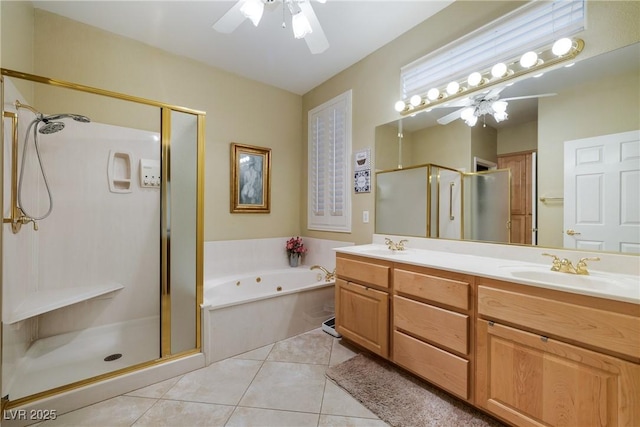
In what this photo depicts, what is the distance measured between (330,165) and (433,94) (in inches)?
52.2

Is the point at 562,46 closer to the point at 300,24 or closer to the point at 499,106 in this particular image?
the point at 499,106

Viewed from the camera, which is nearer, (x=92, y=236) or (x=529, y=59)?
(x=529, y=59)

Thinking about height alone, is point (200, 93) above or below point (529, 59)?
above

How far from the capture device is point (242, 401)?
5.13 feet

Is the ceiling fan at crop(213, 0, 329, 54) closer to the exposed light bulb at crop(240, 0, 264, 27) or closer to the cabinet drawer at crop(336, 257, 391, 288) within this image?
the exposed light bulb at crop(240, 0, 264, 27)

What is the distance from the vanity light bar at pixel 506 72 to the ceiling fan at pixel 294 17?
3.22 feet

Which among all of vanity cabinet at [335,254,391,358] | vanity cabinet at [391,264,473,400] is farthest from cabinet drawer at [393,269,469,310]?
vanity cabinet at [335,254,391,358]

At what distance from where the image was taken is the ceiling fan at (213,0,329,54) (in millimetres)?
1497

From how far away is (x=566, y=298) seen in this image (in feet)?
3.56

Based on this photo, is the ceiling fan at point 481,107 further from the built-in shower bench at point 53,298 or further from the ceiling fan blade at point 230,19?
the built-in shower bench at point 53,298

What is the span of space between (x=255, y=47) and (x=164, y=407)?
2925 mm

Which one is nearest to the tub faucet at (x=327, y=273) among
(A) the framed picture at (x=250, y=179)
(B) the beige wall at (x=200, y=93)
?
(B) the beige wall at (x=200, y=93)

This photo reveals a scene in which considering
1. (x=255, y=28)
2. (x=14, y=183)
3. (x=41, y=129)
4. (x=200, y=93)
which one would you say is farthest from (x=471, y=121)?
(x=41, y=129)

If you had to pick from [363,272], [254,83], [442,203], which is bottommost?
[363,272]
